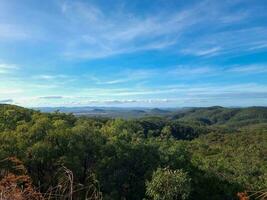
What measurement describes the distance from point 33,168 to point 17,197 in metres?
31.2

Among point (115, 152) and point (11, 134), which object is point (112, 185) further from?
Result: point (11, 134)

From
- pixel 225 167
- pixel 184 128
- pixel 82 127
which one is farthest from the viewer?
pixel 184 128

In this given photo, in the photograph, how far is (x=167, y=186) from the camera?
104ft

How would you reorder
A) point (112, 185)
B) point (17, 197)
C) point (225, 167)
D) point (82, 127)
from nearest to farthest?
point (17, 197) < point (112, 185) < point (82, 127) < point (225, 167)

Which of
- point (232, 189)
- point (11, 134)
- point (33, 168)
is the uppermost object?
point (11, 134)

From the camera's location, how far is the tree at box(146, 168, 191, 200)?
102 ft

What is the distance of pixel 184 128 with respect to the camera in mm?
190375

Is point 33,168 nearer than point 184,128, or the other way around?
point 33,168

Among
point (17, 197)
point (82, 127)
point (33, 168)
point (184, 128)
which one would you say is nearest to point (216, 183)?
point (82, 127)

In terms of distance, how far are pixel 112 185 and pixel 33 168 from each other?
7.07m

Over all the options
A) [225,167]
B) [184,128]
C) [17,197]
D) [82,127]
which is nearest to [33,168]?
[82,127]

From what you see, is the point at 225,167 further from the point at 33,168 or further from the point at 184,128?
the point at 184,128

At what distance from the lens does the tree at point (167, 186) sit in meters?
31.0

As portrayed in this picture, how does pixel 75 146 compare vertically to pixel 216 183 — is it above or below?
above
